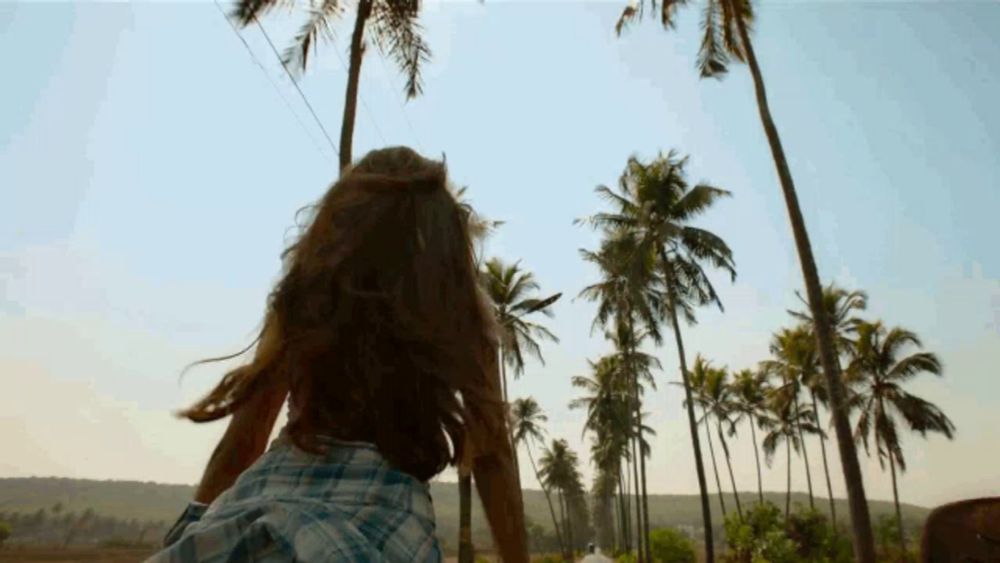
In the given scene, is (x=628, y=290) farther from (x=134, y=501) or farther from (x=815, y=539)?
(x=134, y=501)

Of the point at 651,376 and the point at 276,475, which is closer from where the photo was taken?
the point at 276,475

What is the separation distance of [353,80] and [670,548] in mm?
34541

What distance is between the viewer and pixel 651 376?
39.4 m

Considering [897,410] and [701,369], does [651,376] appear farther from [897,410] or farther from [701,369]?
[897,410]

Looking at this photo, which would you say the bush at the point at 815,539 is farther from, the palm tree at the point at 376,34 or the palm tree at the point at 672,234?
the palm tree at the point at 376,34

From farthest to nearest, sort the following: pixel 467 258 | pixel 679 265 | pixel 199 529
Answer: pixel 679 265 < pixel 467 258 < pixel 199 529

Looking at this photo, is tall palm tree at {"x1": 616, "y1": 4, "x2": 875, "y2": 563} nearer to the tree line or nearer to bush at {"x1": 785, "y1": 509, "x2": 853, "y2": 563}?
the tree line

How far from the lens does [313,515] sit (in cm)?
98

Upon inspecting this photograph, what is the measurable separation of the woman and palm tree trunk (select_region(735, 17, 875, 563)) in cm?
1124

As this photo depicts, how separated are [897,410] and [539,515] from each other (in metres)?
169

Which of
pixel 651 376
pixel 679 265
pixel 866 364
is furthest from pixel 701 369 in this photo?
pixel 679 265

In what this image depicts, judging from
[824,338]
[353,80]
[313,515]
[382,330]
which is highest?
[353,80]

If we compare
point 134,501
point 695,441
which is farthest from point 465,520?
point 134,501

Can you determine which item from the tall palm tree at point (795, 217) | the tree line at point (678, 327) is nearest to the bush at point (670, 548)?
the tree line at point (678, 327)
